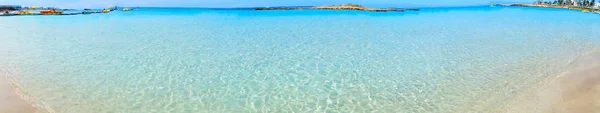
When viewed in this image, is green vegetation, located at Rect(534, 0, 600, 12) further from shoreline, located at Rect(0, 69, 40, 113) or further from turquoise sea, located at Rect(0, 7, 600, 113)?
shoreline, located at Rect(0, 69, 40, 113)

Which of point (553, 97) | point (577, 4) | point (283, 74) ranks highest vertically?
point (577, 4)

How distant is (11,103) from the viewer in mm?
7406

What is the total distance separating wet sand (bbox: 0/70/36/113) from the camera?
703 centimetres

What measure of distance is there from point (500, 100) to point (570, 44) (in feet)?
37.2

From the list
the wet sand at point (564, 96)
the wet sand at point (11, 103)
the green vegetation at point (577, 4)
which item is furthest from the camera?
the green vegetation at point (577, 4)

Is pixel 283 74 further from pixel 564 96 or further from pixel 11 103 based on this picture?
pixel 564 96

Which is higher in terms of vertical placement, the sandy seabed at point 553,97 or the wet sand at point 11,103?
the wet sand at point 11,103

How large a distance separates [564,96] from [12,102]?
11923mm

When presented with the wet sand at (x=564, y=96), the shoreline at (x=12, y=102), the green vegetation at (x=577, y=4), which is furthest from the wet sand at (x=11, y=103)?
the green vegetation at (x=577, y=4)

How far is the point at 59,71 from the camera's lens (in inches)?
409

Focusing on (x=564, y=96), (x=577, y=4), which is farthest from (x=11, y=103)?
(x=577, y=4)

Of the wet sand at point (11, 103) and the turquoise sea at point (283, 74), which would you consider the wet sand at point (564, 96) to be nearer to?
the turquoise sea at point (283, 74)

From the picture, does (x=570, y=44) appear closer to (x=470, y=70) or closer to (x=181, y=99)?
(x=470, y=70)

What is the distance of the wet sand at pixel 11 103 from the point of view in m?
7.03
